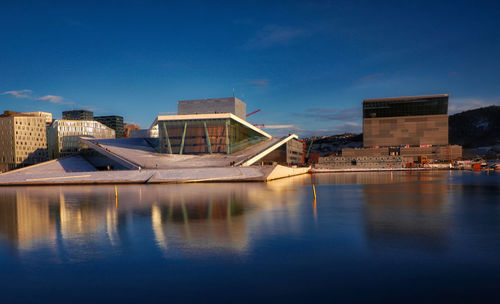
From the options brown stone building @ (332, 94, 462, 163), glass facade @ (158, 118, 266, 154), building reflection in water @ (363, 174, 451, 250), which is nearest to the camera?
building reflection in water @ (363, 174, 451, 250)

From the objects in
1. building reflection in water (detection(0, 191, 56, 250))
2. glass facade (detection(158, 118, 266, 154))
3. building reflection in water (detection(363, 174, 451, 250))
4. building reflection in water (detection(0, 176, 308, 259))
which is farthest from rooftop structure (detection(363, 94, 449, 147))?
building reflection in water (detection(0, 191, 56, 250))

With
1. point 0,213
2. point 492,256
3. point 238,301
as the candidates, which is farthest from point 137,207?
point 492,256

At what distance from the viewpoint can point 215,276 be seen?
9.52 metres

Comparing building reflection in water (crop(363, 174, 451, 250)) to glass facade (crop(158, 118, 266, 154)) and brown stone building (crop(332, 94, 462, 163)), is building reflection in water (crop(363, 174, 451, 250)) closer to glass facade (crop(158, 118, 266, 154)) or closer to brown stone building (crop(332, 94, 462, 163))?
glass facade (crop(158, 118, 266, 154))

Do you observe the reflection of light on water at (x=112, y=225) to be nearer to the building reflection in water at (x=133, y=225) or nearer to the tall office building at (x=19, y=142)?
the building reflection in water at (x=133, y=225)

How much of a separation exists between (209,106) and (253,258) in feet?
277

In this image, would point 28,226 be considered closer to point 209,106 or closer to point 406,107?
point 209,106

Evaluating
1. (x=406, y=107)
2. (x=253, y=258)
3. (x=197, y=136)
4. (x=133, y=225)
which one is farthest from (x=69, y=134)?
(x=406, y=107)

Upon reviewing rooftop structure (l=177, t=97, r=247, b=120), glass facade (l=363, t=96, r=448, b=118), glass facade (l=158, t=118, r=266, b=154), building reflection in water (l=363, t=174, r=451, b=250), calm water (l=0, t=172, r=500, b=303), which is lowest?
building reflection in water (l=363, t=174, r=451, b=250)

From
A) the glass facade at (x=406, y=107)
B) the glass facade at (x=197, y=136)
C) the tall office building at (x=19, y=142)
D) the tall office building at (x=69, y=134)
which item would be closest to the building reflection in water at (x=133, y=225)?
the glass facade at (x=197, y=136)

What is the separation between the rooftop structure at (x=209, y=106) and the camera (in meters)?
93.2

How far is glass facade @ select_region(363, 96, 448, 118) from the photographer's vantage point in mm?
170250

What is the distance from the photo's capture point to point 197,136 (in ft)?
249

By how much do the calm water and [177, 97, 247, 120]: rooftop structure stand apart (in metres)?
74.3
